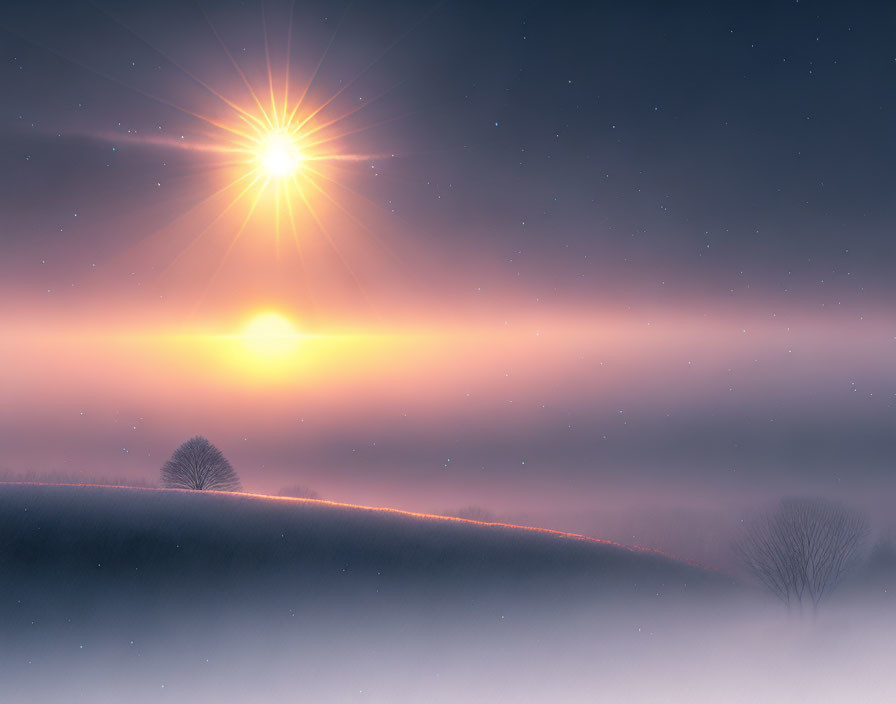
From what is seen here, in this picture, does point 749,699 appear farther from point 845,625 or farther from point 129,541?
point 129,541

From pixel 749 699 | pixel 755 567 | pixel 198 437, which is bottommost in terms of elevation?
pixel 749 699

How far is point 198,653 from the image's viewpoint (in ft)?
72.0

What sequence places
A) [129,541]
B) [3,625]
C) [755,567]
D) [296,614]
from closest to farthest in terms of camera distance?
[3,625], [296,614], [129,541], [755,567]

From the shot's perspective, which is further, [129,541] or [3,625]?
[129,541]

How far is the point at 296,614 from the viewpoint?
24.2 meters

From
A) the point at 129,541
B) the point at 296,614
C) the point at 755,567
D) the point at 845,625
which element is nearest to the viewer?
the point at 296,614

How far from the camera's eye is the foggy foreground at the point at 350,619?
69.7 ft

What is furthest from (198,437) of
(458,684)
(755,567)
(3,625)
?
(755,567)

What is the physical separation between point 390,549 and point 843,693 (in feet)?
54.4

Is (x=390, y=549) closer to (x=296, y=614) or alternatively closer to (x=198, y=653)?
(x=296, y=614)

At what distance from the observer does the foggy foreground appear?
21250mm

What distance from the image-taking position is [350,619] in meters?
24.5

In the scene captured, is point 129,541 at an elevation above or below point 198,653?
above

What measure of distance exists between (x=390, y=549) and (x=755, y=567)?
31.4 meters
